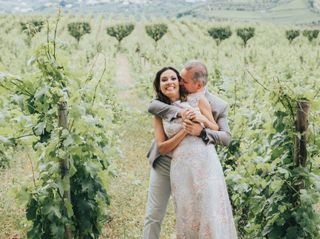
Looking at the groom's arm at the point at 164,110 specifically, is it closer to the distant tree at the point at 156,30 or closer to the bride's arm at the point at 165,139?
the bride's arm at the point at 165,139

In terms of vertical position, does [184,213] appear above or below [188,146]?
below

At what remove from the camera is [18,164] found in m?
9.21

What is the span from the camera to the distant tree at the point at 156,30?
42.2 m

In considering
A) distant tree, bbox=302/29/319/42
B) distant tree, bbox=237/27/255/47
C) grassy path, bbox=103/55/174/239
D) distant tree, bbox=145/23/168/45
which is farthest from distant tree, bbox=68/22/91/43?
grassy path, bbox=103/55/174/239

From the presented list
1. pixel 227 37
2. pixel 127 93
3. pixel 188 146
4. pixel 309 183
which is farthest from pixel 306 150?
pixel 227 37

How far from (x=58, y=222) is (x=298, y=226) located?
2191mm

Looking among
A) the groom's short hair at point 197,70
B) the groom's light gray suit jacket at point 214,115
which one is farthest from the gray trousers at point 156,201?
the groom's short hair at point 197,70

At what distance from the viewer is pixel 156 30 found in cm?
4372

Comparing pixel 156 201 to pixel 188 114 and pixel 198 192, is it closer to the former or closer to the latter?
pixel 198 192

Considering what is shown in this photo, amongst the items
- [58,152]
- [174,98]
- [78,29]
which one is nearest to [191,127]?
[174,98]

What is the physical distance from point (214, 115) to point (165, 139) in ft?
1.54

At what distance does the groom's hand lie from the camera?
3.62m

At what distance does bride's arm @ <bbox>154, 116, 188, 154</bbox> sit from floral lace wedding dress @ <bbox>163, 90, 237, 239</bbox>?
0.15 feet

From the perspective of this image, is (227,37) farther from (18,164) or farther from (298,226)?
(298,226)
